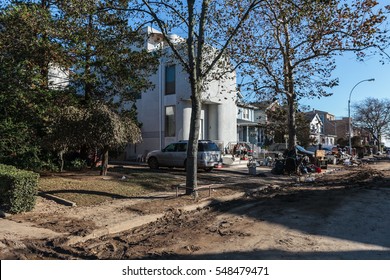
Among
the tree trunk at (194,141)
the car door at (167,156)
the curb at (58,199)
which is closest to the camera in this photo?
the curb at (58,199)

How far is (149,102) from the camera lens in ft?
91.7

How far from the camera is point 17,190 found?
27.3 feet

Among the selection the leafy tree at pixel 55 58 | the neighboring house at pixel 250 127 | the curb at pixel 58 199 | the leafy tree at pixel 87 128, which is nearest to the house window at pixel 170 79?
the leafy tree at pixel 55 58

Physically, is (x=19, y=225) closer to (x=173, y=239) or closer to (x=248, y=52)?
(x=173, y=239)

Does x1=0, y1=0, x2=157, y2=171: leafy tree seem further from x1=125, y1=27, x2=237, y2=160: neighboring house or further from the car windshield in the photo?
x1=125, y1=27, x2=237, y2=160: neighboring house

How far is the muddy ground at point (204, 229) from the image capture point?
5.72 m

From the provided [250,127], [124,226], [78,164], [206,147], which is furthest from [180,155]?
[250,127]

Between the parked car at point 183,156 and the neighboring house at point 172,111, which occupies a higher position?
the neighboring house at point 172,111

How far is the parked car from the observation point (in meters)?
19.0

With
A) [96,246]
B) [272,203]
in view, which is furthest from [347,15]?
[96,246]

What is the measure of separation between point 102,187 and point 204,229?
574cm

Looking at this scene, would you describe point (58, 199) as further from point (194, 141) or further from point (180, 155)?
point (180, 155)

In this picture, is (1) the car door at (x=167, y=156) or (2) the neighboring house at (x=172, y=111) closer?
(1) the car door at (x=167, y=156)

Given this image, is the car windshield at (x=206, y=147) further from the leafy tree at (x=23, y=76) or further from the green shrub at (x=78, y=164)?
the leafy tree at (x=23, y=76)
